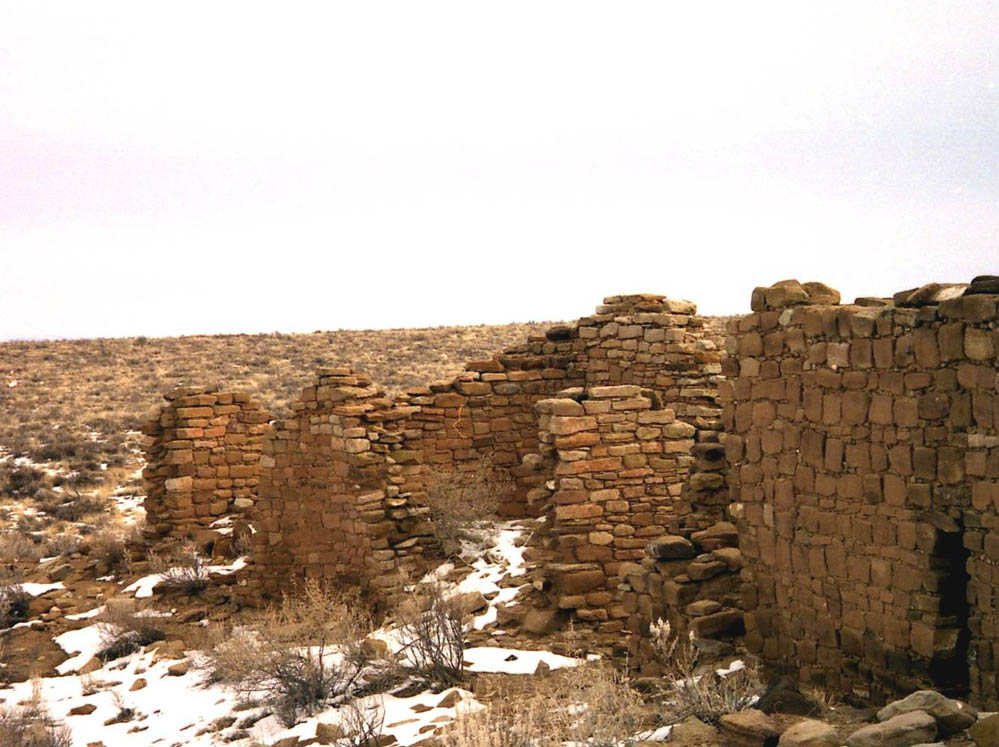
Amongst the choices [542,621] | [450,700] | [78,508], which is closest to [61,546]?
[78,508]

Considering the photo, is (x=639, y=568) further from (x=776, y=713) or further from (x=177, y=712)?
(x=177, y=712)

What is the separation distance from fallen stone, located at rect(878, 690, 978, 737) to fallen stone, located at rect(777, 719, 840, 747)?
42cm

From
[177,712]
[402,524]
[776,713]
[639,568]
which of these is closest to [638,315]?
[402,524]

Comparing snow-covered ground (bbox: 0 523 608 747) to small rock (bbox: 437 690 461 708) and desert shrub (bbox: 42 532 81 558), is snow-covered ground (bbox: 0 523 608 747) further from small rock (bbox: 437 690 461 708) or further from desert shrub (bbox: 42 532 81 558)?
desert shrub (bbox: 42 532 81 558)

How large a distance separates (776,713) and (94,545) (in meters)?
13.6

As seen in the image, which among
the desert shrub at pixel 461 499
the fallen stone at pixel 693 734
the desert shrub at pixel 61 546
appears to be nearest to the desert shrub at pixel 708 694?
the fallen stone at pixel 693 734

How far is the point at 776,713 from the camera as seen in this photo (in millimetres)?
6172

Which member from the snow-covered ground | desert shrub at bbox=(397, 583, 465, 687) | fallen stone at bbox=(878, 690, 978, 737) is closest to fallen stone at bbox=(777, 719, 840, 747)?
fallen stone at bbox=(878, 690, 978, 737)

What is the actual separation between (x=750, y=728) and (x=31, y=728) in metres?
6.83

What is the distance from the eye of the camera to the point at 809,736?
17.0 feet

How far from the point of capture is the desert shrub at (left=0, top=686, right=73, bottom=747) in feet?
30.1

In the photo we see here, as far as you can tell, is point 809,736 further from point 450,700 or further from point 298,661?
point 298,661

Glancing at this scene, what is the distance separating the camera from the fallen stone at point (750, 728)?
5586mm

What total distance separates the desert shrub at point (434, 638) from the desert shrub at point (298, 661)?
44 centimetres
